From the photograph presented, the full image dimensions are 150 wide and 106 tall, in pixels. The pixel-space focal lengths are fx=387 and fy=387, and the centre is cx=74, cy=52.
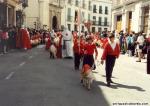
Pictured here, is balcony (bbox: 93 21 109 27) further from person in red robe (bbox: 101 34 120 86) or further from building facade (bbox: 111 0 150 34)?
person in red robe (bbox: 101 34 120 86)

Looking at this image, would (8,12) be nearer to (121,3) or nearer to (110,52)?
(121,3)

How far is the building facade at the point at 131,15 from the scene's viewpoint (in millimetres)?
32478

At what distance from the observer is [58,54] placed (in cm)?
2380

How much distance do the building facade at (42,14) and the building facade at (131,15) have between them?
17.3 meters

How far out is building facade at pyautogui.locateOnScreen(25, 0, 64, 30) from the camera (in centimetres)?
5844

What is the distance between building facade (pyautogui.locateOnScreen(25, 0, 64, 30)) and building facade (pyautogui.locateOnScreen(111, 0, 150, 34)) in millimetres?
17336

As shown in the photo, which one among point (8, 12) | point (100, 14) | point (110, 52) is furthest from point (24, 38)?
point (100, 14)

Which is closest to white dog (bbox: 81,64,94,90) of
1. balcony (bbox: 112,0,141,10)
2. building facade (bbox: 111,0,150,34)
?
building facade (bbox: 111,0,150,34)

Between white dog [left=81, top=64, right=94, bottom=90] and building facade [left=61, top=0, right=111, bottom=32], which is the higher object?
building facade [left=61, top=0, right=111, bottom=32]

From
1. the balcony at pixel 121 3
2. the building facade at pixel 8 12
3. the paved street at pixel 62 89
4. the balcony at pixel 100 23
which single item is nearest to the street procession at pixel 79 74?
the paved street at pixel 62 89

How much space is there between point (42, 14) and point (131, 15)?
26.6m

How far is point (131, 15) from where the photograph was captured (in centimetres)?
3725

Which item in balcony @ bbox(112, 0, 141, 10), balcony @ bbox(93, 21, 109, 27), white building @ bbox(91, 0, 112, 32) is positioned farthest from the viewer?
balcony @ bbox(93, 21, 109, 27)

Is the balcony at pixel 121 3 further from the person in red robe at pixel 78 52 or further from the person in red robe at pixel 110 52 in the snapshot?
the person in red robe at pixel 110 52
